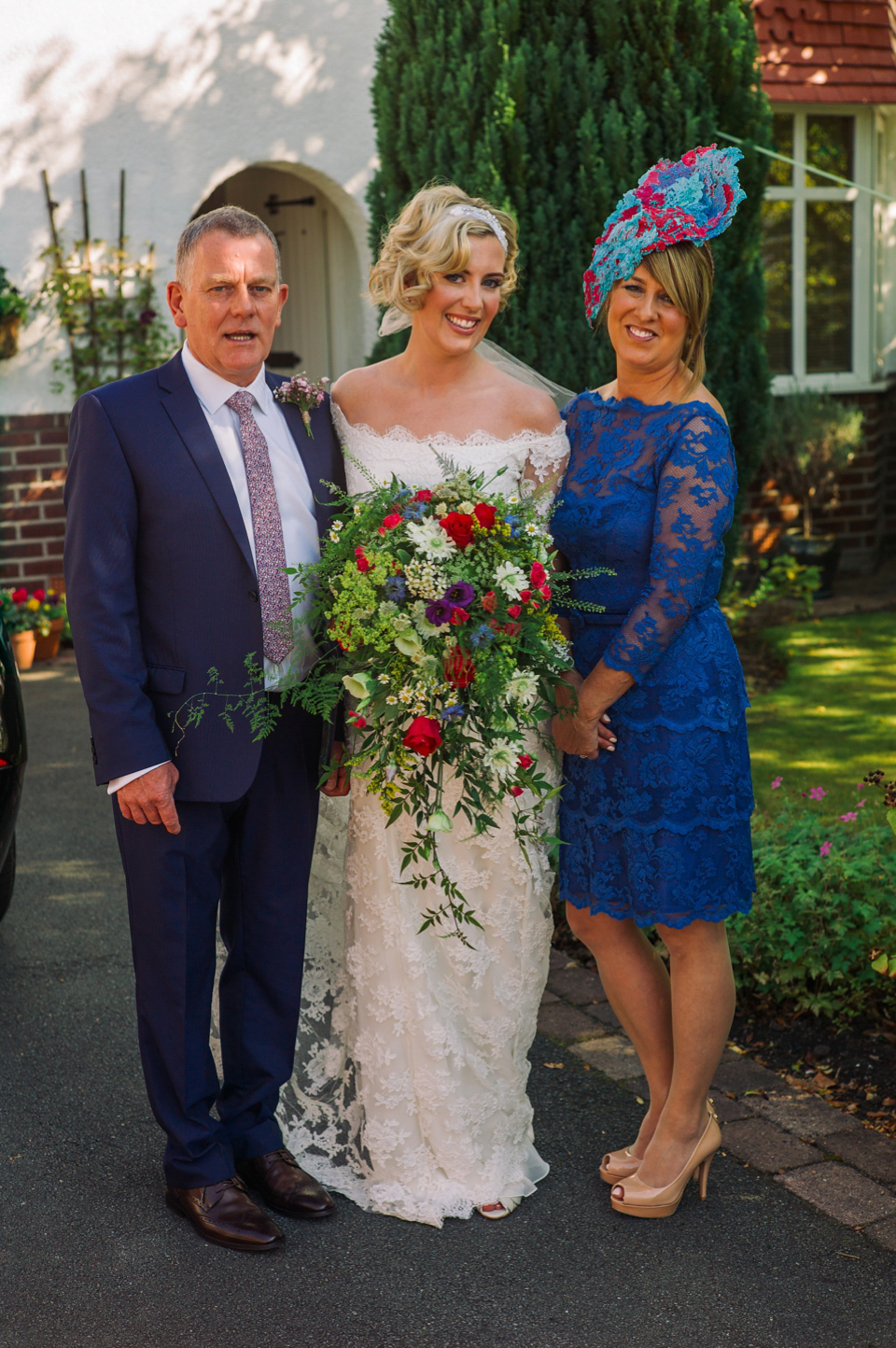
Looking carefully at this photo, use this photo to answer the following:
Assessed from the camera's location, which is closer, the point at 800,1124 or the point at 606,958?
the point at 606,958

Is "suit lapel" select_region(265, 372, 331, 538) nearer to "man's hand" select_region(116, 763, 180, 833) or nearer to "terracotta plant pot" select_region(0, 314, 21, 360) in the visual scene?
"man's hand" select_region(116, 763, 180, 833)

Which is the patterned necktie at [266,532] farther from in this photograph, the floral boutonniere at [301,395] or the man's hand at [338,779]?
the man's hand at [338,779]

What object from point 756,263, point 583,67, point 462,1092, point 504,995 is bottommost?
point 462,1092

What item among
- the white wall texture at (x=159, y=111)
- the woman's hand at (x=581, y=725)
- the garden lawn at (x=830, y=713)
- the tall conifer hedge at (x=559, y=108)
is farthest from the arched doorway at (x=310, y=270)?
the woman's hand at (x=581, y=725)

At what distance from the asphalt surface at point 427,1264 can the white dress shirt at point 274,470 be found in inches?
40.0

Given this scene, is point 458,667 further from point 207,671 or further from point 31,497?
point 31,497

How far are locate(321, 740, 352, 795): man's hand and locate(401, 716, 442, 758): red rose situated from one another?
38 cm

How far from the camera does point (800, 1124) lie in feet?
10.8

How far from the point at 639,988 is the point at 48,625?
6.20m

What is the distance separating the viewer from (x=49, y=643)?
856 cm

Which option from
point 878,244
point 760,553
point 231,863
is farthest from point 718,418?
point 878,244

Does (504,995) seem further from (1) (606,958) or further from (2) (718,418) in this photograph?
(2) (718,418)

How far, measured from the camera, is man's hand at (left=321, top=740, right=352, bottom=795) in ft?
9.67

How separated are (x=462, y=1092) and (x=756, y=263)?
14.4 ft
